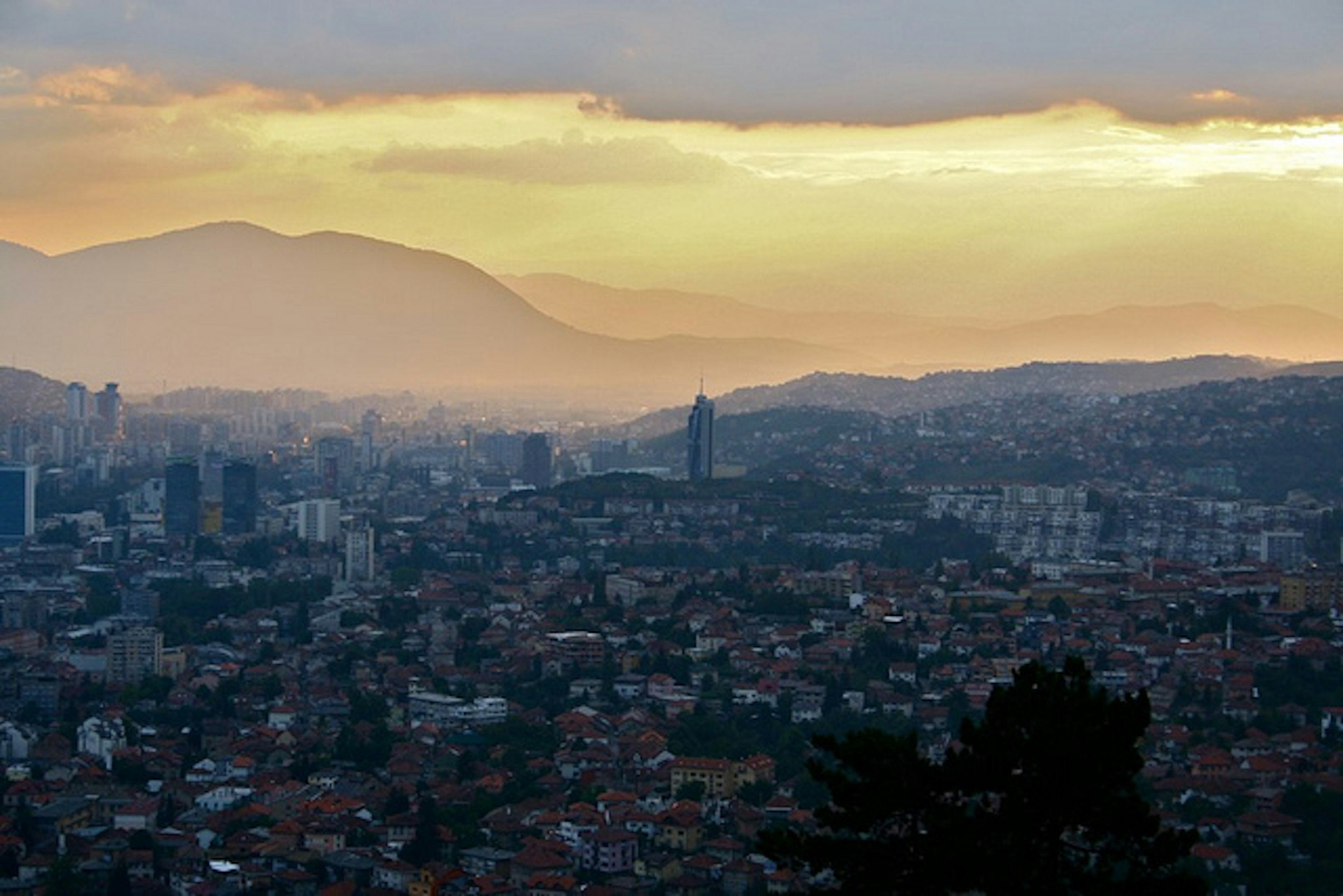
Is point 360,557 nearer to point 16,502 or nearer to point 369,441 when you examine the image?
point 16,502

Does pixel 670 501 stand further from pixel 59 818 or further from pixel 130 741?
pixel 59 818

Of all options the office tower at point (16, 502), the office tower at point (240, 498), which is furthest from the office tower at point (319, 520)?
the office tower at point (16, 502)

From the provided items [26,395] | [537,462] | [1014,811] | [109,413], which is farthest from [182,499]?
[1014,811]

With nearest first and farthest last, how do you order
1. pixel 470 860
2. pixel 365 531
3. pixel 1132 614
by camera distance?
pixel 470 860
pixel 1132 614
pixel 365 531

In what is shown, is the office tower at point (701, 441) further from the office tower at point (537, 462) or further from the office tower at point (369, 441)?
the office tower at point (369, 441)

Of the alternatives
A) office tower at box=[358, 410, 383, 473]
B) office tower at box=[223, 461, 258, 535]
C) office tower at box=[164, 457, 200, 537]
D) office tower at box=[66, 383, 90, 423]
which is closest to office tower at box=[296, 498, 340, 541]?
office tower at box=[223, 461, 258, 535]

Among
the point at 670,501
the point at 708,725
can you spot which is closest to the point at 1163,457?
the point at 670,501
